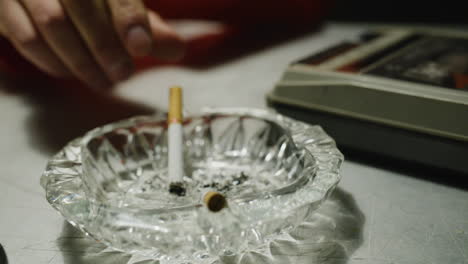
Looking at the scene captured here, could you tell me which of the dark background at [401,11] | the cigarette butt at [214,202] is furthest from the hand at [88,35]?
the dark background at [401,11]

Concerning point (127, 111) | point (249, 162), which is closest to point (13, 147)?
point (127, 111)

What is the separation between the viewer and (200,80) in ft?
2.98

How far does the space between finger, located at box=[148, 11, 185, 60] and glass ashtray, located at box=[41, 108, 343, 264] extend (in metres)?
0.19

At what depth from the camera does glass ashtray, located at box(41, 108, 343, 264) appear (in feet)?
1.04

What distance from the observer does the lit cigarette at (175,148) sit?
43cm

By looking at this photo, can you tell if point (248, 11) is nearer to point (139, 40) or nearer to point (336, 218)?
point (139, 40)

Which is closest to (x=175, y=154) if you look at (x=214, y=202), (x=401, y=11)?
(x=214, y=202)

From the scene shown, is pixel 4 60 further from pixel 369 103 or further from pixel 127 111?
pixel 369 103

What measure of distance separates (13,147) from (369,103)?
0.49 m

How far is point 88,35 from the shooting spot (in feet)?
2.12

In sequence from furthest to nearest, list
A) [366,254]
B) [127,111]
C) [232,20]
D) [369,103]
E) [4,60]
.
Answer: [232,20], [4,60], [127,111], [369,103], [366,254]

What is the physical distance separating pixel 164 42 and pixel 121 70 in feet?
0.28

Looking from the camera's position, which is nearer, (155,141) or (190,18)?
(155,141)

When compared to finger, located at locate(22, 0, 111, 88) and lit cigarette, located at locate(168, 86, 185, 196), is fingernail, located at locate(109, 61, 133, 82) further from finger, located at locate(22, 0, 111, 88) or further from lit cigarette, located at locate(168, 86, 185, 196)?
lit cigarette, located at locate(168, 86, 185, 196)
